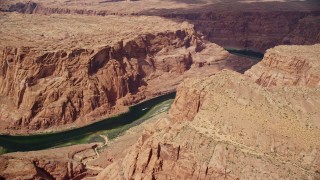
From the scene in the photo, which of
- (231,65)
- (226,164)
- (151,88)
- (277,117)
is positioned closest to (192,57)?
(231,65)

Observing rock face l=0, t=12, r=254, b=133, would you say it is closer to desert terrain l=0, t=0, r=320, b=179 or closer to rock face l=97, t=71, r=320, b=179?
desert terrain l=0, t=0, r=320, b=179

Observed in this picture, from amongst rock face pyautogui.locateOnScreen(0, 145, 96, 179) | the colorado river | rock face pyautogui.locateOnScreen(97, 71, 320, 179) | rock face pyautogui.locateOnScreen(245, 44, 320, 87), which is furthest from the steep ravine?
rock face pyautogui.locateOnScreen(97, 71, 320, 179)

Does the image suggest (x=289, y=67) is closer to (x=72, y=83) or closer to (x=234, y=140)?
(x=72, y=83)

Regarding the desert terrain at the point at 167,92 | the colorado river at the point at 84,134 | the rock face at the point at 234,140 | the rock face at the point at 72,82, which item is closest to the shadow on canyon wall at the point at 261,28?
the desert terrain at the point at 167,92

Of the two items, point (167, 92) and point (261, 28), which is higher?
point (261, 28)

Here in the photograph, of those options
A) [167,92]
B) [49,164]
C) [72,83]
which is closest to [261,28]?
[167,92]
